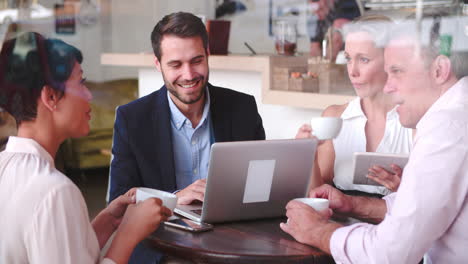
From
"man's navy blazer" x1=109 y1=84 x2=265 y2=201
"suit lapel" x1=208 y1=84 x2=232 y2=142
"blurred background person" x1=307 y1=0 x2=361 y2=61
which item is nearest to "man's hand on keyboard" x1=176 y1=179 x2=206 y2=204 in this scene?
"man's navy blazer" x1=109 y1=84 x2=265 y2=201

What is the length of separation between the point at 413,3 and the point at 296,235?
5.09ft

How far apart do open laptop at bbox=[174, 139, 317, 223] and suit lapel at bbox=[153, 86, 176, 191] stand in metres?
0.39

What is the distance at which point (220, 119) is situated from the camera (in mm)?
2201

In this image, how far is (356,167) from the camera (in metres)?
1.83

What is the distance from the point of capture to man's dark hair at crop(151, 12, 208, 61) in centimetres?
218

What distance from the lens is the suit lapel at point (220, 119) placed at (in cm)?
219

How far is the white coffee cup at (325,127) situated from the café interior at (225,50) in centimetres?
35

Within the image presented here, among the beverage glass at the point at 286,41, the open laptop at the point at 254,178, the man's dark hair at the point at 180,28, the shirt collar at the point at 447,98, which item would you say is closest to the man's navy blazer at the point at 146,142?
the man's dark hair at the point at 180,28

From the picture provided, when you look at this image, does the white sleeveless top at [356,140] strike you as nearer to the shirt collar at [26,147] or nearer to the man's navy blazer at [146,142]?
the man's navy blazer at [146,142]

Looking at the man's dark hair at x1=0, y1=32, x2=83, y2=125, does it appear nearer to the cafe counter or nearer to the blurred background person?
the cafe counter

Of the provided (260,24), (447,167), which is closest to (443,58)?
(447,167)

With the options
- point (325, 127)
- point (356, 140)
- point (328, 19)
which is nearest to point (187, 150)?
point (325, 127)

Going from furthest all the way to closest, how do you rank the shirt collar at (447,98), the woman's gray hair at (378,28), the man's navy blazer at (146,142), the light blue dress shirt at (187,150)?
the woman's gray hair at (378,28) → the light blue dress shirt at (187,150) → the man's navy blazer at (146,142) → the shirt collar at (447,98)

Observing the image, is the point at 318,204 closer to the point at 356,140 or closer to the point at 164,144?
the point at 164,144
